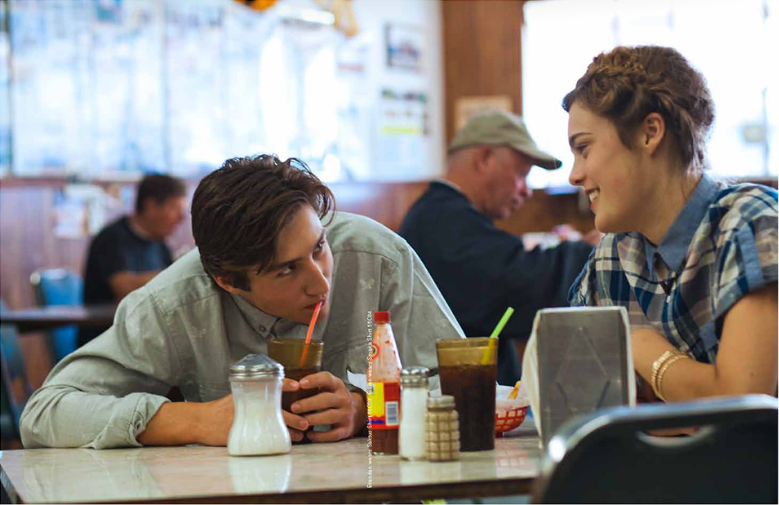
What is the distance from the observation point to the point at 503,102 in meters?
7.60

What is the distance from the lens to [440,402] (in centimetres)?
132

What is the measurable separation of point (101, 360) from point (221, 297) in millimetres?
246

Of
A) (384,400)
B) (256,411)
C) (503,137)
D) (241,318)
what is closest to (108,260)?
(503,137)

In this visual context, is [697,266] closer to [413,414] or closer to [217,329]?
[413,414]

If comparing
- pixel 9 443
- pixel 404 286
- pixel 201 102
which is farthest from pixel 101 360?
pixel 201 102

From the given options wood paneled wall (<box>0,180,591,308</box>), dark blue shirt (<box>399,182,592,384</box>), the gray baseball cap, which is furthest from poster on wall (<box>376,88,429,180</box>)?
dark blue shirt (<box>399,182,592,384</box>)

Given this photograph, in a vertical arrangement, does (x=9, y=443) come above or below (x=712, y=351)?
below

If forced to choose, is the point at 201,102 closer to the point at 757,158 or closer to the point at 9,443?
the point at 9,443

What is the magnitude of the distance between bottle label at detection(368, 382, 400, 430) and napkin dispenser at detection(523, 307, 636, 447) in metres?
0.21

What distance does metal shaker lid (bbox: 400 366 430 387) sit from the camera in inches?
52.9

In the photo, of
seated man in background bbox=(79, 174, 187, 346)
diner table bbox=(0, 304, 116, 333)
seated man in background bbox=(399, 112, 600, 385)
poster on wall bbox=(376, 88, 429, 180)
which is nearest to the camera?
seated man in background bbox=(399, 112, 600, 385)

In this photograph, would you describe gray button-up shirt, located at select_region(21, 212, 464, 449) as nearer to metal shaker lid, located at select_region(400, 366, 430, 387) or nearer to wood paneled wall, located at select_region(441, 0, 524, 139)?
metal shaker lid, located at select_region(400, 366, 430, 387)

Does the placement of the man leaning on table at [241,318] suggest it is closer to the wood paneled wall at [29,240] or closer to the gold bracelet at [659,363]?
the gold bracelet at [659,363]

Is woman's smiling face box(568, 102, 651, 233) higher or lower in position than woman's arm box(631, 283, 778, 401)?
higher
